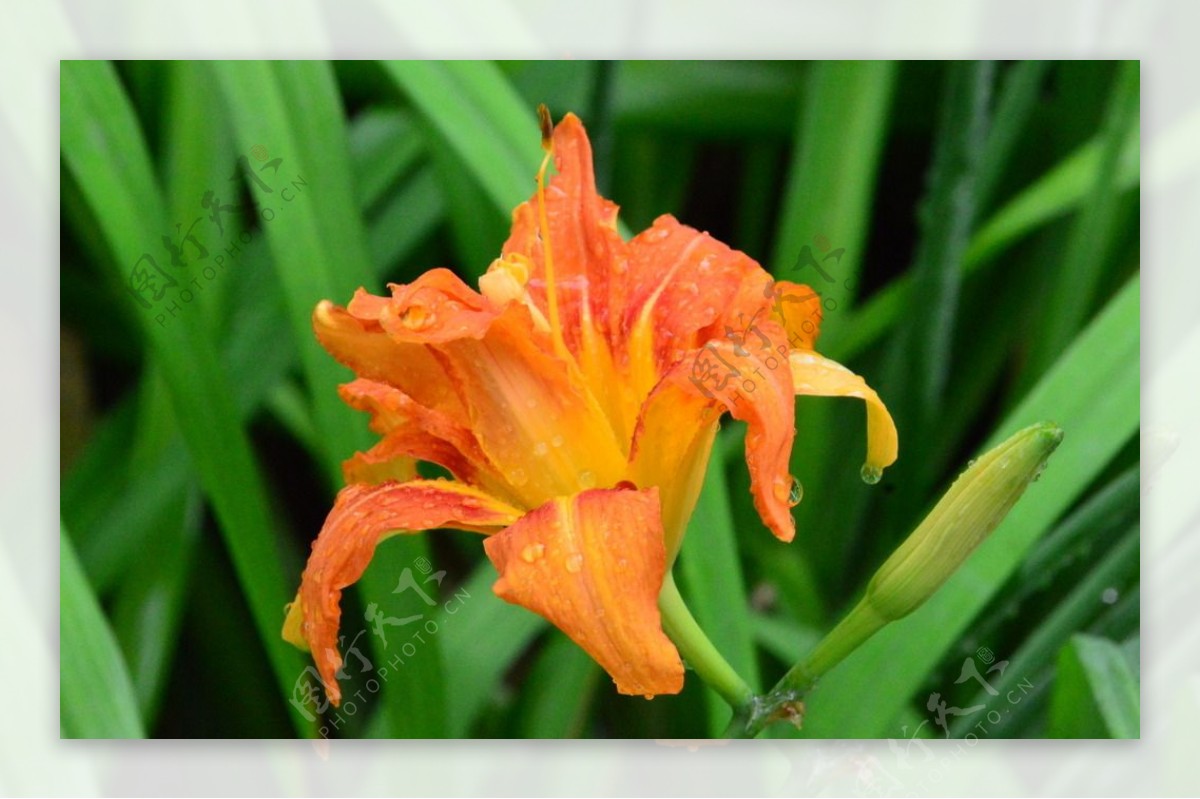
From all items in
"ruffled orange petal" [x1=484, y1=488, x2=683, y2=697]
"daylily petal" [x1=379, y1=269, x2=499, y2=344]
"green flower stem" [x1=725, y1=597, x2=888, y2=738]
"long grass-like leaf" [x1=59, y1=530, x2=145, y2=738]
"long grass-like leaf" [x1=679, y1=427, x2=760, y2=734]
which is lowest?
"long grass-like leaf" [x1=59, y1=530, x2=145, y2=738]

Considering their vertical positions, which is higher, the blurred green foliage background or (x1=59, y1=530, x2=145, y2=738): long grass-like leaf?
the blurred green foliage background

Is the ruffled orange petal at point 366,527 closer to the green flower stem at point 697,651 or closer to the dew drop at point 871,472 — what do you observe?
the green flower stem at point 697,651

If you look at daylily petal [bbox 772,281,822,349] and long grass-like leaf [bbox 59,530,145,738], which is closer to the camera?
daylily petal [bbox 772,281,822,349]

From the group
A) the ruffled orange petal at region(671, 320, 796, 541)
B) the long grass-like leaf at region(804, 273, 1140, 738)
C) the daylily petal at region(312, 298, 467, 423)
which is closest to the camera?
the ruffled orange petal at region(671, 320, 796, 541)

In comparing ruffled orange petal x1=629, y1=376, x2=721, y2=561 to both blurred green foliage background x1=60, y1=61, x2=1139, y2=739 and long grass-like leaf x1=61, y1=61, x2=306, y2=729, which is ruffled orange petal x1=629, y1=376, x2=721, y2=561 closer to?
blurred green foliage background x1=60, y1=61, x2=1139, y2=739

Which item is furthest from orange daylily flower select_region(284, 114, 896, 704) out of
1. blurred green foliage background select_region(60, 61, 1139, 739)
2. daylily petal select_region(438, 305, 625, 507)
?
blurred green foliage background select_region(60, 61, 1139, 739)

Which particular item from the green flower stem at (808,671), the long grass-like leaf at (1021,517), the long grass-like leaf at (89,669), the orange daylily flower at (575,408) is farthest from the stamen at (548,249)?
the long grass-like leaf at (89,669)

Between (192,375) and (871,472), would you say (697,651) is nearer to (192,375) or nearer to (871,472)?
(871,472)
